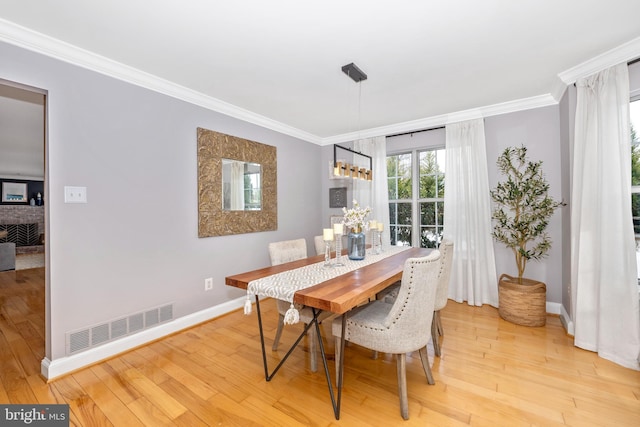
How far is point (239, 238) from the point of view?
343 cm

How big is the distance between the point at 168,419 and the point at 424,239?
346cm

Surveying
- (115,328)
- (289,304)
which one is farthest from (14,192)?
(289,304)

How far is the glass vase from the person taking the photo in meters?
2.50

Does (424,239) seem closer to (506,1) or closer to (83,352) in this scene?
(506,1)

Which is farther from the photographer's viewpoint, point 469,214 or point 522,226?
point 469,214

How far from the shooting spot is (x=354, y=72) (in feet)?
8.01

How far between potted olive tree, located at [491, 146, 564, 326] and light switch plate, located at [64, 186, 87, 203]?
398 cm

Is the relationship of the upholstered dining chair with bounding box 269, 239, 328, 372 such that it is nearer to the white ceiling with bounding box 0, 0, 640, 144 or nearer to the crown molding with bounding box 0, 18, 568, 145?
the white ceiling with bounding box 0, 0, 640, 144

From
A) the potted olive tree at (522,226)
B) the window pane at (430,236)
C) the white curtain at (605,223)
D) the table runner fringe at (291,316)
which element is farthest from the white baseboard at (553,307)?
the table runner fringe at (291,316)

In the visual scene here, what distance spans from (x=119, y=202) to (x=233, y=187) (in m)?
1.18

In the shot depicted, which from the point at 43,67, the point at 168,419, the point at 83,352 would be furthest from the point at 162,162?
the point at 168,419

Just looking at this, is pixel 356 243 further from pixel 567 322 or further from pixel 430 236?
pixel 567 322

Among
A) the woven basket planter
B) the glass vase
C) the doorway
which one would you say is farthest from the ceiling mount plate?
the woven basket planter

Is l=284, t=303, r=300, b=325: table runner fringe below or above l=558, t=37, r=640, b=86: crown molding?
below
